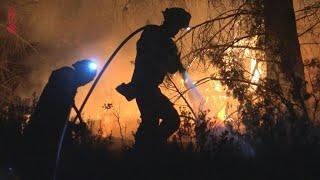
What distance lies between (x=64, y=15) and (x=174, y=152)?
583 inches

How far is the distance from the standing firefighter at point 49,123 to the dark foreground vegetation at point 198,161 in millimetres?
157

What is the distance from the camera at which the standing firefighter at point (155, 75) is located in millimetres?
7012

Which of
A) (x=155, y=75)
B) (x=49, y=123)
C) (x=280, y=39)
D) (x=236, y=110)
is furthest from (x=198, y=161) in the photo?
(x=280, y=39)

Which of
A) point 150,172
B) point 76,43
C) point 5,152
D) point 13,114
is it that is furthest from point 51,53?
point 150,172

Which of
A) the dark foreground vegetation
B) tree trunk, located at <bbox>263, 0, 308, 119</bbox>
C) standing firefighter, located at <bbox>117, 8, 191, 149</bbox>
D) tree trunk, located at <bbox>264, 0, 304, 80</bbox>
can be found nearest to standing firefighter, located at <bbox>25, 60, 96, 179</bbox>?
the dark foreground vegetation

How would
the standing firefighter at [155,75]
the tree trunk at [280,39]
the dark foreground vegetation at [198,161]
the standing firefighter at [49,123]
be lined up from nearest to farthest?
the dark foreground vegetation at [198,161] < the standing firefighter at [49,123] < the standing firefighter at [155,75] < the tree trunk at [280,39]

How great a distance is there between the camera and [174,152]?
24.1ft

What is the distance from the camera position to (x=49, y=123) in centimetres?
688

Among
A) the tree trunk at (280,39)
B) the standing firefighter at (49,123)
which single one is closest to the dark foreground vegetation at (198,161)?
the standing firefighter at (49,123)

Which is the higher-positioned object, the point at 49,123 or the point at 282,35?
the point at 282,35

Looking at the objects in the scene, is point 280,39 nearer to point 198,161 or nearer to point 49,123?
point 198,161

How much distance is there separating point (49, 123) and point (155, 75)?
136cm

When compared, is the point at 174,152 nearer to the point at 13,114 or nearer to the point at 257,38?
the point at 13,114

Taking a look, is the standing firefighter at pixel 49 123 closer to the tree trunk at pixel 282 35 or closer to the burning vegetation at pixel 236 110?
the burning vegetation at pixel 236 110
